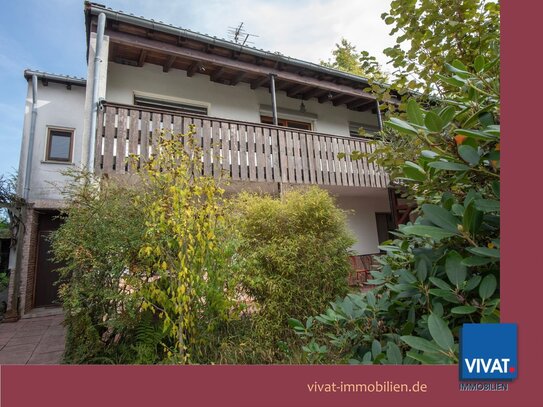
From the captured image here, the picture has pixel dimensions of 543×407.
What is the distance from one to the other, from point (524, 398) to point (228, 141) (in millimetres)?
6408

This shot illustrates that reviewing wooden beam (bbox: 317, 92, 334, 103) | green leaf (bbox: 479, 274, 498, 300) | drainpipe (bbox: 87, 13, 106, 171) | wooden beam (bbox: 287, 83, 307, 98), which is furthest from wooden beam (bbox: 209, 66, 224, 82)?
green leaf (bbox: 479, 274, 498, 300)

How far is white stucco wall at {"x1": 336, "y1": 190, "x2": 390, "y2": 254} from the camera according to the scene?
9930mm

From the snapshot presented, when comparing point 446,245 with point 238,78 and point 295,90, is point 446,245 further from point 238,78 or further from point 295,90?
point 295,90

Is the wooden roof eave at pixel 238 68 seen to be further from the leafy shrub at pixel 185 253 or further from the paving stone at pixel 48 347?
the paving stone at pixel 48 347

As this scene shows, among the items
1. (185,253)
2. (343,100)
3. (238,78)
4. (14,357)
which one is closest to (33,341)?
(14,357)

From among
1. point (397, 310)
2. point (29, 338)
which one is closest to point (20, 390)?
point (397, 310)

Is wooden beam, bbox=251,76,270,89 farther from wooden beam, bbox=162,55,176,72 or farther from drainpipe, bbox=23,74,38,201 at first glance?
drainpipe, bbox=23,74,38,201

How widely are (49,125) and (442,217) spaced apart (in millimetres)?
10288

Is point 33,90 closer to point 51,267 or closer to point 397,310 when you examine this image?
point 51,267

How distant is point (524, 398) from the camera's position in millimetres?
604

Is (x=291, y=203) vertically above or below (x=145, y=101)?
below

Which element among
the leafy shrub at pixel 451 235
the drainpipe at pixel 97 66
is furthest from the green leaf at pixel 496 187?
the drainpipe at pixel 97 66

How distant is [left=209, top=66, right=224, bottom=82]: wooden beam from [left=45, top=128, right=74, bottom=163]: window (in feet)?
14.3

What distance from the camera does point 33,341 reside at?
536cm
